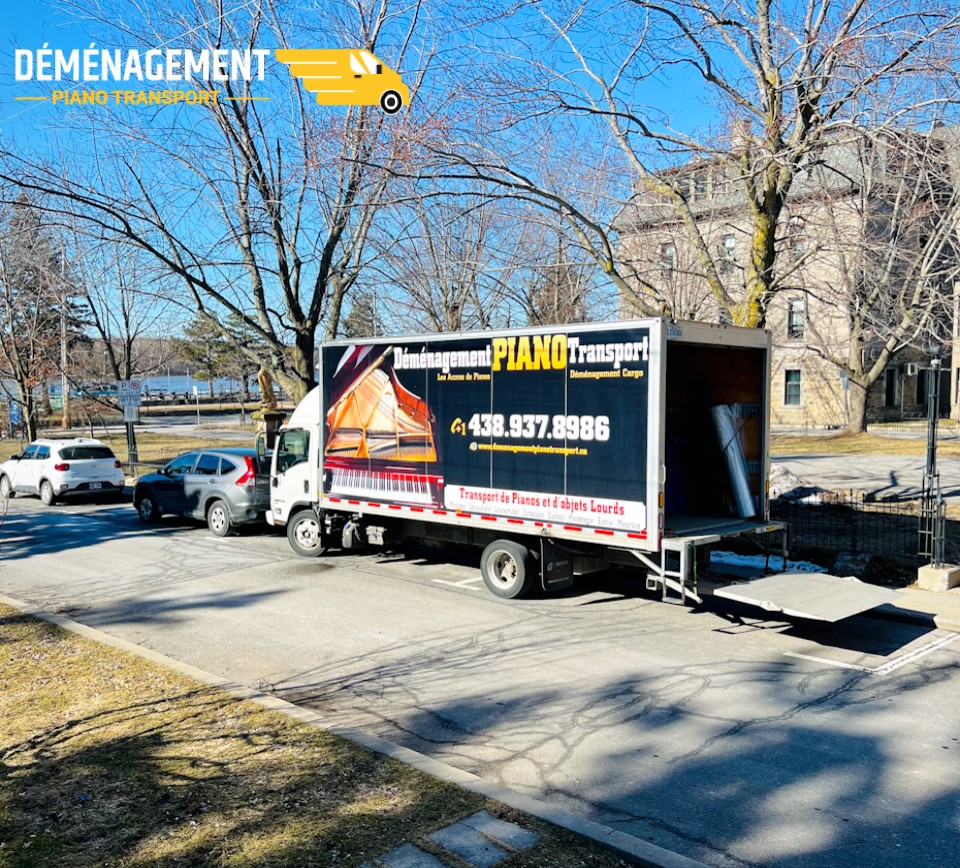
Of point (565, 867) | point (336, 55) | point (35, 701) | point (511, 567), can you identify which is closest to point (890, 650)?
point (511, 567)

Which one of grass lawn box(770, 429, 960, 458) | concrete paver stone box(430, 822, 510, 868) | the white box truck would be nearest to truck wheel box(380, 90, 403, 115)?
the white box truck

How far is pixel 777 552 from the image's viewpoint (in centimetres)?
1171

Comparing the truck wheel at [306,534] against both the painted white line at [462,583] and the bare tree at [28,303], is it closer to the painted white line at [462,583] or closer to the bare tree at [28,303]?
the painted white line at [462,583]

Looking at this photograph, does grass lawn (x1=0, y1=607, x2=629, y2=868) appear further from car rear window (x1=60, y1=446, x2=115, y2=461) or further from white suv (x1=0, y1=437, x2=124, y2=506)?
car rear window (x1=60, y1=446, x2=115, y2=461)

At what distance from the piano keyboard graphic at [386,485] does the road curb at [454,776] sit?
4.25 meters

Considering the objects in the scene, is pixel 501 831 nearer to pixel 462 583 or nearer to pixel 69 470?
pixel 462 583

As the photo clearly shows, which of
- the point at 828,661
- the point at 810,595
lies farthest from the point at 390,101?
the point at 828,661

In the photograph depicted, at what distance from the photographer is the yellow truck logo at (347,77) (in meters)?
15.3

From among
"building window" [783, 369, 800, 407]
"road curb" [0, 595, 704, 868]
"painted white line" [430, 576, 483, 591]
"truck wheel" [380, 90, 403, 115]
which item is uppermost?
"truck wheel" [380, 90, 403, 115]

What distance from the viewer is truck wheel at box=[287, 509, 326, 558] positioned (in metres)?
14.0

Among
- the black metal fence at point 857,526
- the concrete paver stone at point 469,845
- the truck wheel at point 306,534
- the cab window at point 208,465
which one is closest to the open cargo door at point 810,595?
the black metal fence at point 857,526

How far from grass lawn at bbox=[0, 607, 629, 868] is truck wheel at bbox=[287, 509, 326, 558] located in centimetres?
650

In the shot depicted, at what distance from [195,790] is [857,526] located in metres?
12.0

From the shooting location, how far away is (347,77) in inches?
642
